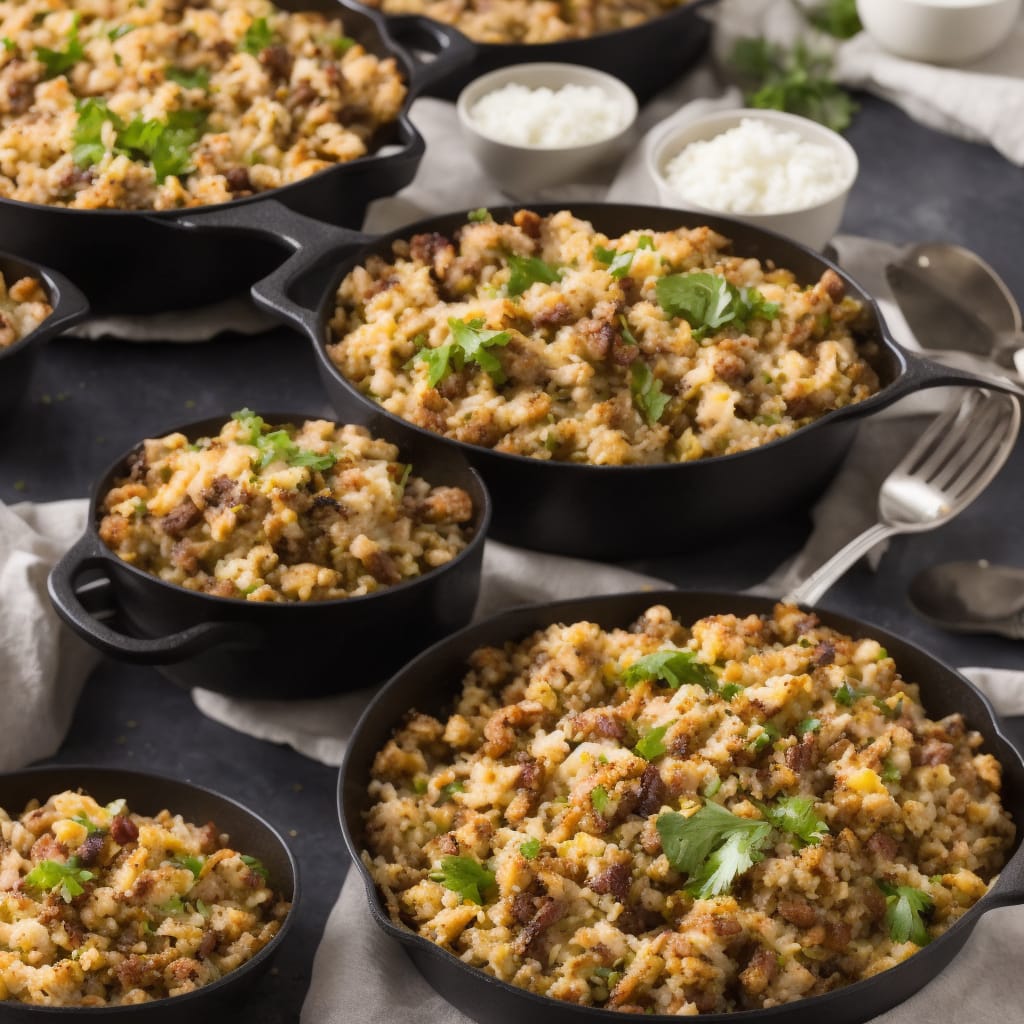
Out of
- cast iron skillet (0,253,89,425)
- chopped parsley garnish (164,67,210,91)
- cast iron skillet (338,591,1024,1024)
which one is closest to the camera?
cast iron skillet (338,591,1024,1024)

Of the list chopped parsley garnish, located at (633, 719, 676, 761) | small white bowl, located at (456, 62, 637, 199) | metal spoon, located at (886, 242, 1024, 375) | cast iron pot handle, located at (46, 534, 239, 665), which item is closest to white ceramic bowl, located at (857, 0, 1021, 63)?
small white bowl, located at (456, 62, 637, 199)

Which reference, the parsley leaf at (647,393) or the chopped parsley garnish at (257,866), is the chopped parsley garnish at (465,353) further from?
the chopped parsley garnish at (257,866)

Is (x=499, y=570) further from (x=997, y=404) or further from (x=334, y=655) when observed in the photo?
(x=997, y=404)

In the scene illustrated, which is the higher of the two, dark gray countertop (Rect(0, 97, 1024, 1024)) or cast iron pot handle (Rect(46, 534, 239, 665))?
cast iron pot handle (Rect(46, 534, 239, 665))

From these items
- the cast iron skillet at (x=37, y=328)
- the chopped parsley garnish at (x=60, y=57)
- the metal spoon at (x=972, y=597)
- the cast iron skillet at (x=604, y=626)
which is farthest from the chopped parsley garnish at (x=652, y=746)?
the chopped parsley garnish at (x=60, y=57)

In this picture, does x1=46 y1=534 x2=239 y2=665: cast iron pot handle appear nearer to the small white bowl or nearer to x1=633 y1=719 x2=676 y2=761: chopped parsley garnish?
x1=633 y1=719 x2=676 y2=761: chopped parsley garnish

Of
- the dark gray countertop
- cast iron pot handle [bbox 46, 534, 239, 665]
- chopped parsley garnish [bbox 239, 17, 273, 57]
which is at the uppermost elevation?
chopped parsley garnish [bbox 239, 17, 273, 57]

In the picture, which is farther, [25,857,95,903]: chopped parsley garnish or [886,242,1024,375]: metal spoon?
[886,242,1024,375]: metal spoon

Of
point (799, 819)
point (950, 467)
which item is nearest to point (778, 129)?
point (950, 467)
